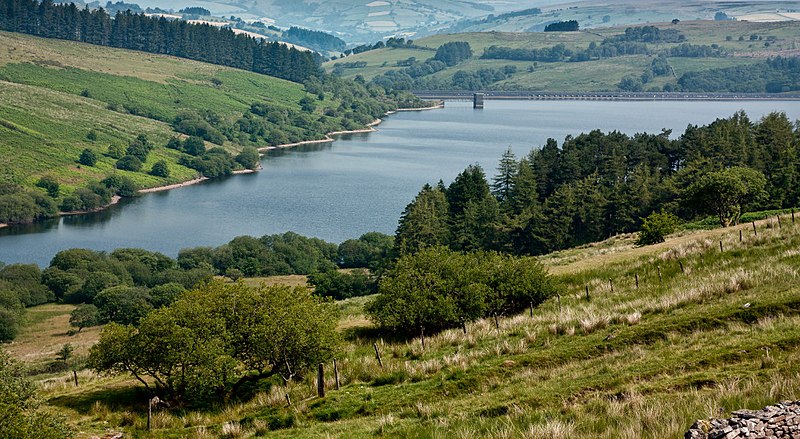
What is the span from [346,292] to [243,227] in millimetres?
39501

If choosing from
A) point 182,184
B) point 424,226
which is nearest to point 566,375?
point 424,226

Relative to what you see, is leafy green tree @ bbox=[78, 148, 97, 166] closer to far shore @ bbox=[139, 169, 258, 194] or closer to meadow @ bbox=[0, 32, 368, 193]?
meadow @ bbox=[0, 32, 368, 193]

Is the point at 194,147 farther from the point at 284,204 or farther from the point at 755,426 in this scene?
the point at 755,426

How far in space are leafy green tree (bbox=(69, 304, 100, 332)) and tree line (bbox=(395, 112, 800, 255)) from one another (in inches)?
1112

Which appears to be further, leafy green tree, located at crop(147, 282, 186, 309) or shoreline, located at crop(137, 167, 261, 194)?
shoreline, located at crop(137, 167, 261, 194)

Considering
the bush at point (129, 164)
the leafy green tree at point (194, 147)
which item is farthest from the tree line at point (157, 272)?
the leafy green tree at point (194, 147)

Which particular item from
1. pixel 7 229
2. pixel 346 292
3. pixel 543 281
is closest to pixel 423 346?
pixel 543 281

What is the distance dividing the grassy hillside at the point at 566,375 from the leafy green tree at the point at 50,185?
114 meters

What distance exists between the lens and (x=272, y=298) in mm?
23797

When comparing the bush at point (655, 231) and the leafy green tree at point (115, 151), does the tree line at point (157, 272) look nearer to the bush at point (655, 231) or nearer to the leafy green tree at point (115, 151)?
the bush at point (655, 231)

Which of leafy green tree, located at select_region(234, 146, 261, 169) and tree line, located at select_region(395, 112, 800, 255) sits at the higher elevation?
tree line, located at select_region(395, 112, 800, 255)

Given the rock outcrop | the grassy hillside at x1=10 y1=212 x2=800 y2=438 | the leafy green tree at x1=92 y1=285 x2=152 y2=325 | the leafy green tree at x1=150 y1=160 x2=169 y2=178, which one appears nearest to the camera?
the rock outcrop

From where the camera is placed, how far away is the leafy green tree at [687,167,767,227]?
50.9 m

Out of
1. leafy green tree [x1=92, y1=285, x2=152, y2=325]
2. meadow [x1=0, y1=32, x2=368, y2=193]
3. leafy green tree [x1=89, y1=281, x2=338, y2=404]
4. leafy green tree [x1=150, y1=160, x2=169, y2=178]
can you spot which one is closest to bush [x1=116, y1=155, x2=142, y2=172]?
meadow [x1=0, y1=32, x2=368, y2=193]
